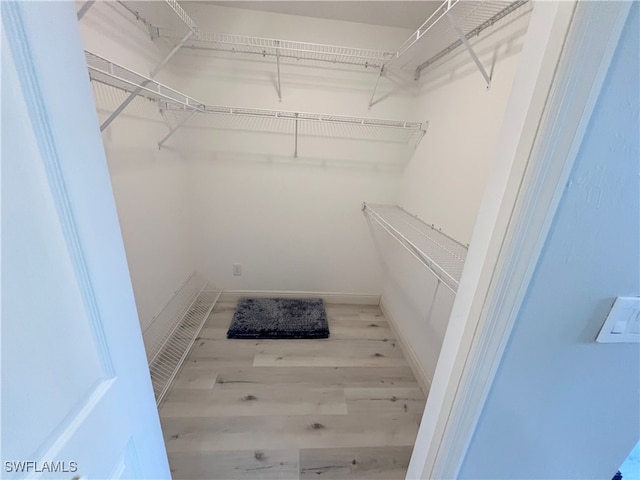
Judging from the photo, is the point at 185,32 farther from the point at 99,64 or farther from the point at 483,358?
the point at 483,358

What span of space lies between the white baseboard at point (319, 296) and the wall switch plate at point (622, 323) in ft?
6.77

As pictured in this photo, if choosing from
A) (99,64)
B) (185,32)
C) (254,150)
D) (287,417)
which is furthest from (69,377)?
(185,32)

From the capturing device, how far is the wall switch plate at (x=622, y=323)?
0.55m

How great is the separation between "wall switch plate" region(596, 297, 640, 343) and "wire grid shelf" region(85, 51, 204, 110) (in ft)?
4.97

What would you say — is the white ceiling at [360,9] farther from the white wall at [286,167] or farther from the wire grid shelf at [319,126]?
the wire grid shelf at [319,126]

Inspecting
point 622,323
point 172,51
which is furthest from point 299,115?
point 622,323

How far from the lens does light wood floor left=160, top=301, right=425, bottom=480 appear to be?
1262 mm

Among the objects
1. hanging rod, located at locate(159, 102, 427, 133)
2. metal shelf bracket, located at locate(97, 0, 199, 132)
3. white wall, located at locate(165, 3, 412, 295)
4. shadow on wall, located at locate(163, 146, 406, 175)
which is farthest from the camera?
shadow on wall, located at locate(163, 146, 406, 175)

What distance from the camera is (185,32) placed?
5.55 feet

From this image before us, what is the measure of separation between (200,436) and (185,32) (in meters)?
2.44

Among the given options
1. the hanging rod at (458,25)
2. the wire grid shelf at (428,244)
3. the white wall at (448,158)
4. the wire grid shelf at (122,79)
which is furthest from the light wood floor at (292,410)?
the hanging rod at (458,25)

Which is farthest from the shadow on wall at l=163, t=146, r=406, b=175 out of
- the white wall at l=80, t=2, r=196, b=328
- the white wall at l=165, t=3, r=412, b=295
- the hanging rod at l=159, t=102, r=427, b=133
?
the hanging rod at l=159, t=102, r=427, b=133

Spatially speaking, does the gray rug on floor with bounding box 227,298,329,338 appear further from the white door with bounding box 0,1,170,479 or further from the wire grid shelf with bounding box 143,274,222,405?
the white door with bounding box 0,1,170,479

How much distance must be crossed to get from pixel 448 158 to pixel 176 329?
229 cm
